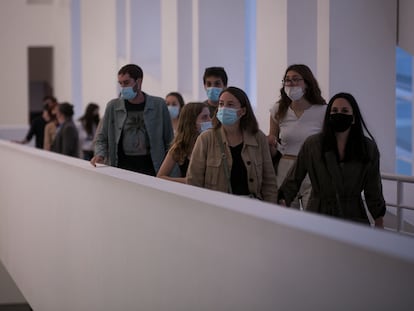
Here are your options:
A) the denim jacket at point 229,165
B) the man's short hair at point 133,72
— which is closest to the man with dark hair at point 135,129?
the man's short hair at point 133,72

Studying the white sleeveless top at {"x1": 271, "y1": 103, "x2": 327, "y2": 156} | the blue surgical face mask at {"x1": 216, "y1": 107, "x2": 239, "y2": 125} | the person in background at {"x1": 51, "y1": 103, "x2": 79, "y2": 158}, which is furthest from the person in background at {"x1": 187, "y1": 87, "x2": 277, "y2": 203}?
the person in background at {"x1": 51, "y1": 103, "x2": 79, "y2": 158}

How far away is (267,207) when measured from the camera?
503cm

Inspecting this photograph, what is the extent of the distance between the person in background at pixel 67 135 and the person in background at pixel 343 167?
9302 millimetres

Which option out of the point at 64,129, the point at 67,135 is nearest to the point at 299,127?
the point at 67,135

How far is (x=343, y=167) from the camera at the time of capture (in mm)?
7508

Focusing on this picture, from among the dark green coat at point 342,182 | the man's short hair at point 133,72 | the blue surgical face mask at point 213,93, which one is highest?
the man's short hair at point 133,72

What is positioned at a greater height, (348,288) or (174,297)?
(348,288)

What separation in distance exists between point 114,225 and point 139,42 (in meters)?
15.3

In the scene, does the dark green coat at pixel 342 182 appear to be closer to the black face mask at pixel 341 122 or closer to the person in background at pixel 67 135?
the black face mask at pixel 341 122

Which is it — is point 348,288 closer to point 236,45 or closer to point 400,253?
point 400,253

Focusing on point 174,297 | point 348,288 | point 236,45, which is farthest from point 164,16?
point 348,288

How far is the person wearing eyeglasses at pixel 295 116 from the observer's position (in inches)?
349

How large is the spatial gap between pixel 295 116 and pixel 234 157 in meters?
1.39

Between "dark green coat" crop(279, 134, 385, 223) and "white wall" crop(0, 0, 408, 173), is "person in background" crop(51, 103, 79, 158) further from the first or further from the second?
"dark green coat" crop(279, 134, 385, 223)
